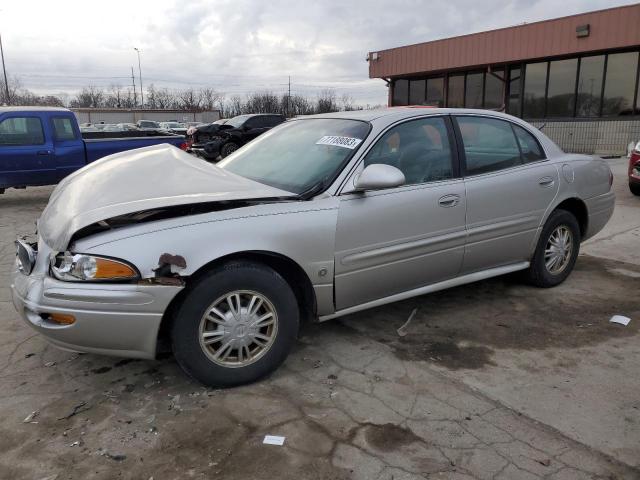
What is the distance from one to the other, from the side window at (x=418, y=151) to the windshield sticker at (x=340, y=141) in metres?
0.12

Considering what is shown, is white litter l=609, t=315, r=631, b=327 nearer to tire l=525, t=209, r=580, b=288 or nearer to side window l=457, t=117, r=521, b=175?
tire l=525, t=209, r=580, b=288

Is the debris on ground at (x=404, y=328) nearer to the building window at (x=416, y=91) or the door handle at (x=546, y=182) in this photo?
the door handle at (x=546, y=182)

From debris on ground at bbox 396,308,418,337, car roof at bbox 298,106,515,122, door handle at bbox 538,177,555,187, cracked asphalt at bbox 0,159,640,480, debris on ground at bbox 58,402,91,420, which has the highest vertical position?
car roof at bbox 298,106,515,122

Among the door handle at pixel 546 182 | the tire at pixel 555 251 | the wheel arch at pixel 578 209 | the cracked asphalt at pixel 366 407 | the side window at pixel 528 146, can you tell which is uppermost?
the side window at pixel 528 146

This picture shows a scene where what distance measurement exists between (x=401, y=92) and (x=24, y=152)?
60.5ft

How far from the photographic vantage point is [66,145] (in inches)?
379

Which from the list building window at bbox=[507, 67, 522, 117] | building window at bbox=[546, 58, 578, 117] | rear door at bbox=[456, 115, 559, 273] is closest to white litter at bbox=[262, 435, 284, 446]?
rear door at bbox=[456, 115, 559, 273]

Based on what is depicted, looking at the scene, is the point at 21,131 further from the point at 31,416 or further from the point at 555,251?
the point at 555,251

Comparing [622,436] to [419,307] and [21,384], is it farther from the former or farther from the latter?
[21,384]

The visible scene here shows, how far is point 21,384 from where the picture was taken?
3.06 m

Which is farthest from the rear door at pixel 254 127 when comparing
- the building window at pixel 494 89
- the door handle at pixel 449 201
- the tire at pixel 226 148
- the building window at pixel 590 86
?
the door handle at pixel 449 201

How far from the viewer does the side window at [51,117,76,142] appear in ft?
31.3

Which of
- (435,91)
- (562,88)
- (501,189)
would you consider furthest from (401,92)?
(501,189)

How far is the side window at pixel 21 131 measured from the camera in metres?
9.10
